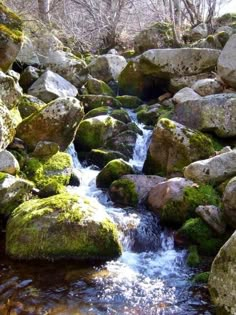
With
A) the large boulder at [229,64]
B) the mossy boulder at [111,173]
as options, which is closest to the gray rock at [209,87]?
the large boulder at [229,64]

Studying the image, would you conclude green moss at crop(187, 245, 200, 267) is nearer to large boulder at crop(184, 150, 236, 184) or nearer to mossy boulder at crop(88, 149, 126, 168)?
large boulder at crop(184, 150, 236, 184)

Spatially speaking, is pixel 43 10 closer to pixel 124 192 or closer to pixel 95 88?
pixel 95 88

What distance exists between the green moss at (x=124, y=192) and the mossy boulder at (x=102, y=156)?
5.20 ft

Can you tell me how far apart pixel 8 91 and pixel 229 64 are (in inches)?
229

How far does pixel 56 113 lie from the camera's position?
381 inches

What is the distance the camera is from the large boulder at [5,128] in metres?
8.48

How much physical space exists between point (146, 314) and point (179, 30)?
633 inches

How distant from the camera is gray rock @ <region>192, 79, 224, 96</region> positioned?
39.9 feet

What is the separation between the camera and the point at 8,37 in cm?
1012

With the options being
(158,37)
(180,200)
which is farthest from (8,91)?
(158,37)

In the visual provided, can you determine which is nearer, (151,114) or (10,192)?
(10,192)

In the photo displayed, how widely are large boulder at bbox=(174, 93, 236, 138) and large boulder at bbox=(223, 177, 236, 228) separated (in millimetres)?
3518

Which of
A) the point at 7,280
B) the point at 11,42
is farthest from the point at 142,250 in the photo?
the point at 11,42

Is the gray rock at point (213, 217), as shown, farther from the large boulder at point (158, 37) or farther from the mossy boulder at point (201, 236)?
the large boulder at point (158, 37)
